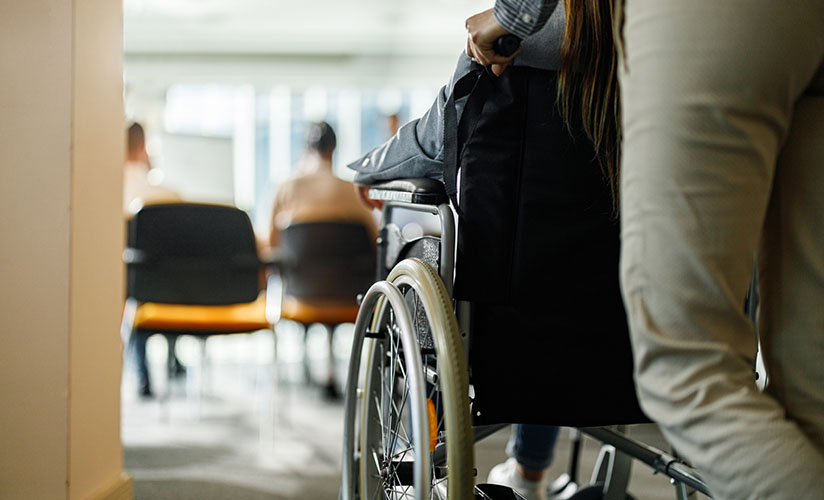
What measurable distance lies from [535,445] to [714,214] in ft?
3.61

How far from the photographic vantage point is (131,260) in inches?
110

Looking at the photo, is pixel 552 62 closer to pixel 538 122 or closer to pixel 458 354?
pixel 538 122

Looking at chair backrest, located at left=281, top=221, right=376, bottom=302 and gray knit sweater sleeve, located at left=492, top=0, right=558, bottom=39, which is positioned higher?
gray knit sweater sleeve, located at left=492, top=0, right=558, bottom=39

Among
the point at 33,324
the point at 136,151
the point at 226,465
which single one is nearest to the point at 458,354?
the point at 33,324

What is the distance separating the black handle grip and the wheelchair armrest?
0.26 m

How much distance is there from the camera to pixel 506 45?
0.97m

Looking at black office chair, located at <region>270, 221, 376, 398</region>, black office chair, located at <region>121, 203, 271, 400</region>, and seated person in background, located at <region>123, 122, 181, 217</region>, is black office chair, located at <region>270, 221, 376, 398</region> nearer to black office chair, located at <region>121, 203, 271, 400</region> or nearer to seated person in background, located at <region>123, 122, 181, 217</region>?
black office chair, located at <region>121, 203, 271, 400</region>

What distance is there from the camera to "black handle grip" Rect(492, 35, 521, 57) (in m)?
0.97

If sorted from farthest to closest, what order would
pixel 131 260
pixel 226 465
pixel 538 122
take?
pixel 131 260
pixel 226 465
pixel 538 122

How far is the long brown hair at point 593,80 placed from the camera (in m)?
1.00

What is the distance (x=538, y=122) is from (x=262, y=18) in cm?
678

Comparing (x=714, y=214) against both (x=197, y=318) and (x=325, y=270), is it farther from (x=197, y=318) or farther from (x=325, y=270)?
(x=325, y=270)

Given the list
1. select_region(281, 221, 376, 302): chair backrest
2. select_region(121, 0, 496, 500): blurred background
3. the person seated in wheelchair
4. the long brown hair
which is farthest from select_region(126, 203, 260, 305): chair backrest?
the long brown hair

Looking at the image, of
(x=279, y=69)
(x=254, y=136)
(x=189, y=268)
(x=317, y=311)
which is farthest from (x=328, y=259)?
(x=254, y=136)
